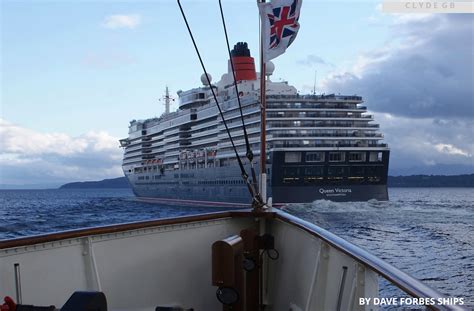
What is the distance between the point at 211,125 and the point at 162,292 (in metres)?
45.5

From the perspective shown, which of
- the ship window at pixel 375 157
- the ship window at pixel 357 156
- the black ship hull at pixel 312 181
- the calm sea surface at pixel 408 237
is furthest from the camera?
the ship window at pixel 375 157

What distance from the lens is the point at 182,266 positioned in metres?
4.32

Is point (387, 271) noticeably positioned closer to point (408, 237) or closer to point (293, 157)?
point (408, 237)

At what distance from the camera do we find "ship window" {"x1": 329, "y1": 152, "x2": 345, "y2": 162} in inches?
1505

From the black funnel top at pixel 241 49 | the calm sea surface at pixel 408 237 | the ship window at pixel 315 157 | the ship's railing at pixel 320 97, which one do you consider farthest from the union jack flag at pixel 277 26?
the black funnel top at pixel 241 49

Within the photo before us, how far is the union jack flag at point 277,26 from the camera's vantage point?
5328 millimetres

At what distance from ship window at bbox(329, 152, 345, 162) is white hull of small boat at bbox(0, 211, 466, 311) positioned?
34.2m

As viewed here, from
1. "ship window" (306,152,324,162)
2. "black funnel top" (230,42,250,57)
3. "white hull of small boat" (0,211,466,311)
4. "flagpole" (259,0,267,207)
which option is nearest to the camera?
"white hull of small boat" (0,211,466,311)

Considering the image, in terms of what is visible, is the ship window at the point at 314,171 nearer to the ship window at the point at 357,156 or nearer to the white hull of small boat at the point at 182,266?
the ship window at the point at 357,156

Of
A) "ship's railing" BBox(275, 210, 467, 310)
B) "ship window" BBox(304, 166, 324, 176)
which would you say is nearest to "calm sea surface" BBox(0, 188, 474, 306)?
"ship window" BBox(304, 166, 324, 176)

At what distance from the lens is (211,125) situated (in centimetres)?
4947

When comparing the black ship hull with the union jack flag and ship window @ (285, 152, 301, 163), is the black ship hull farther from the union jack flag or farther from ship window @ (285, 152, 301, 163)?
the union jack flag

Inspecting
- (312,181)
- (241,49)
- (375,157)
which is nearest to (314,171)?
(312,181)

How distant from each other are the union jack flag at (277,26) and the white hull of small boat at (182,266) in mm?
1840
